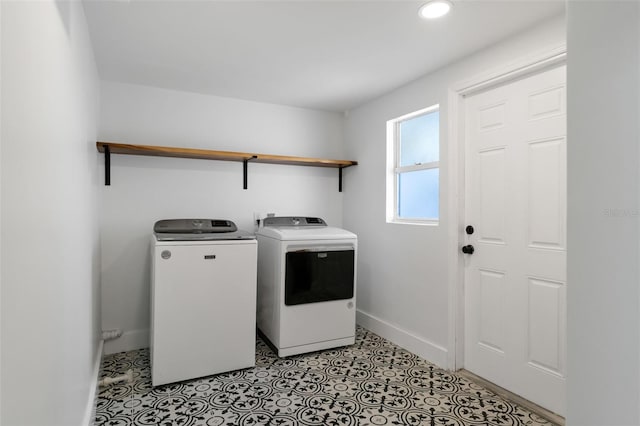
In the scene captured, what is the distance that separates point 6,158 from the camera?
0.71m

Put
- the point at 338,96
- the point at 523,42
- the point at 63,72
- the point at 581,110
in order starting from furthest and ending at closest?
the point at 338,96 → the point at 523,42 → the point at 63,72 → the point at 581,110

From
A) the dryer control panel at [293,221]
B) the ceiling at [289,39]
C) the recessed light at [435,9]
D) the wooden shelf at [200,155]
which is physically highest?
the ceiling at [289,39]

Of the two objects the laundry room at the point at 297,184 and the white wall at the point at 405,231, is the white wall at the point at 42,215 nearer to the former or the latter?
the laundry room at the point at 297,184

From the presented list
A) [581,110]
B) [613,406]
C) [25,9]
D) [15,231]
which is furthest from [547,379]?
[25,9]

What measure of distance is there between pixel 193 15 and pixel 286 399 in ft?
7.32

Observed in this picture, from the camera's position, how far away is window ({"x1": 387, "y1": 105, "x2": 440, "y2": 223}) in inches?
109

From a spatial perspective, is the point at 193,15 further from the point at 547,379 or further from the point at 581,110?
the point at 547,379

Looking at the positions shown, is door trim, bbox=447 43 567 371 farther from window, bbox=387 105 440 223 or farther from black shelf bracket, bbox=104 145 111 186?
black shelf bracket, bbox=104 145 111 186

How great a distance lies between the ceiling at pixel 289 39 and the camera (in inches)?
71.4

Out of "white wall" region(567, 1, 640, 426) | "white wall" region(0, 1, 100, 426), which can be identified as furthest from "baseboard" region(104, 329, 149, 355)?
"white wall" region(567, 1, 640, 426)

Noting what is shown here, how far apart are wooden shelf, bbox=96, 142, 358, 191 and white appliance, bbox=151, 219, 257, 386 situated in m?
0.74

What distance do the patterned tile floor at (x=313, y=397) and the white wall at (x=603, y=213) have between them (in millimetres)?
1314

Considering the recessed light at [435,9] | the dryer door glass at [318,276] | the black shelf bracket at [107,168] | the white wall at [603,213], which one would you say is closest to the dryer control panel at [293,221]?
the dryer door glass at [318,276]

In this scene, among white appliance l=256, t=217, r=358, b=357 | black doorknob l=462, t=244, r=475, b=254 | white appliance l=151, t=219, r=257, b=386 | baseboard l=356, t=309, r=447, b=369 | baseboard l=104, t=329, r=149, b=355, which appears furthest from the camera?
baseboard l=104, t=329, r=149, b=355
